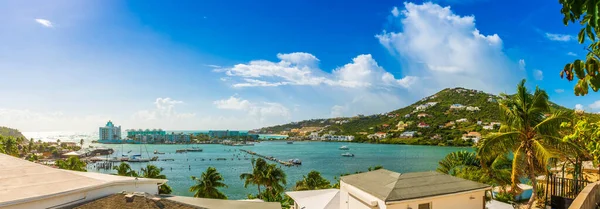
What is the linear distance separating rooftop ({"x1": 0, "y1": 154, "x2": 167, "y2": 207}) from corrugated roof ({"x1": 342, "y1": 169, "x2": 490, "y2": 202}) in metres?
8.95

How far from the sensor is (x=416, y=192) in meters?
10.5

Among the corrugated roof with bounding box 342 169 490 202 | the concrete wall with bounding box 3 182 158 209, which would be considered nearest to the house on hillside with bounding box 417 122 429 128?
the corrugated roof with bounding box 342 169 490 202

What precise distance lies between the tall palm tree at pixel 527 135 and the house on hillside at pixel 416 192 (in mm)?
1302

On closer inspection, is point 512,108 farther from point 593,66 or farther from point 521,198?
point 521,198

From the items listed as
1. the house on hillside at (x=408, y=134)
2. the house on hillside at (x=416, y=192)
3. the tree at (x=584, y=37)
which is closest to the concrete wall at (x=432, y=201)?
the house on hillside at (x=416, y=192)

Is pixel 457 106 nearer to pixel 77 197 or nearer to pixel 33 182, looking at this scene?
pixel 77 197

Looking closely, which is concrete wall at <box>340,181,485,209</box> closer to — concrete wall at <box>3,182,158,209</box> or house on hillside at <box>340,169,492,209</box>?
house on hillside at <box>340,169,492,209</box>

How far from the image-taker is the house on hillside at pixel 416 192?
1023cm

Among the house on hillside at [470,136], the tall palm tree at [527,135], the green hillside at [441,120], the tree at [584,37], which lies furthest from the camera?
the green hillside at [441,120]

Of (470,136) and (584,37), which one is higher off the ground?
(584,37)

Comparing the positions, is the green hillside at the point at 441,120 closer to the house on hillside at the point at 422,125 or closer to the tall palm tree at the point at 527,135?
the house on hillside at the point at 422,125

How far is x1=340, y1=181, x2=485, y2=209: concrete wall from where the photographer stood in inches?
402

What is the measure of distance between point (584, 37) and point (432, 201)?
9248 mm

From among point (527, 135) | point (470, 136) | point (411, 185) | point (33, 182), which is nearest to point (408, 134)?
point (470, 136)
